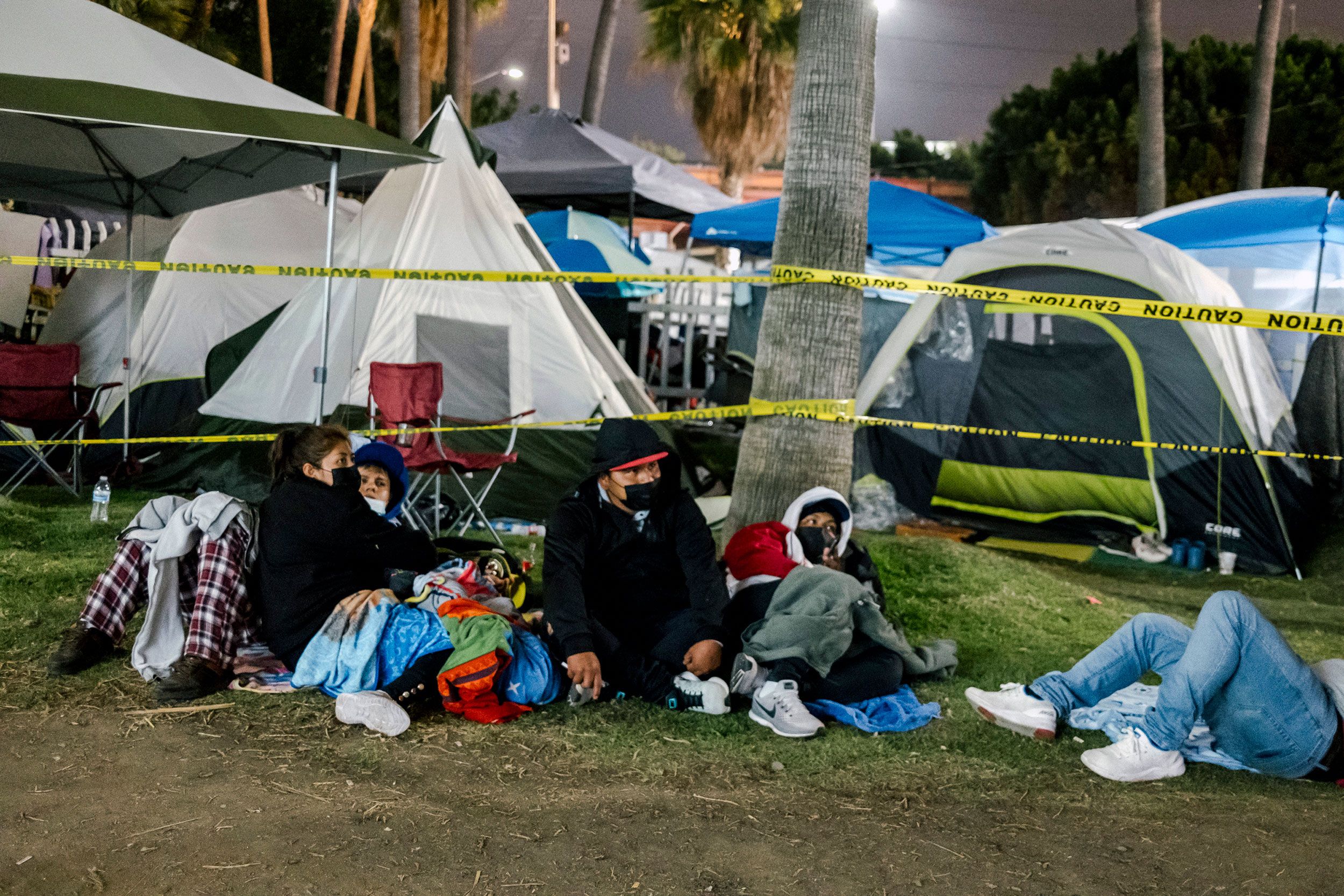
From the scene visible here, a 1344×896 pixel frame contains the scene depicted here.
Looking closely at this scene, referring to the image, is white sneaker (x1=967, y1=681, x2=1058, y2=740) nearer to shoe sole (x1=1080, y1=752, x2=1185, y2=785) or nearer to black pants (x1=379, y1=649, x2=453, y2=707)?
shoe sole (x1=1080, y1=752, x2=1185, y2=785)

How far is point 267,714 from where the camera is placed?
4000 millimetres

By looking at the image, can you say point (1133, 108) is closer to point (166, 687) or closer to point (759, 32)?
point (759, 32)

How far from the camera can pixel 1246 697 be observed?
3650 mm

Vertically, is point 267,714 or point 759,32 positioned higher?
point 759,32

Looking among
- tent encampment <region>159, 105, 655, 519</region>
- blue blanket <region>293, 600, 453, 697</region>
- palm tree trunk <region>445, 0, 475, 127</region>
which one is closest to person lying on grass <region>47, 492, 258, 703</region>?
blue blanket <region>293, 600, 453, 697</region>

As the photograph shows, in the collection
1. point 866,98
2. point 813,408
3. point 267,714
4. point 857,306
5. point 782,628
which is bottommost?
point 267,714

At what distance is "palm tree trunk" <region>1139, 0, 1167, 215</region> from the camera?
604 inches

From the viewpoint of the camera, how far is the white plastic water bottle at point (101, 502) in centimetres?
690

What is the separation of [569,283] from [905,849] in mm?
6451

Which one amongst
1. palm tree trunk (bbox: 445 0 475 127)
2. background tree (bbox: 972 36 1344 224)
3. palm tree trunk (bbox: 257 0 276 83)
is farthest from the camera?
background tree (bbox: 972 36 1344 224)

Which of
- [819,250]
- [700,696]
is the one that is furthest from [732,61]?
[700,696]

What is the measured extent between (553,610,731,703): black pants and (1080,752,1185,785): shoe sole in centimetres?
134

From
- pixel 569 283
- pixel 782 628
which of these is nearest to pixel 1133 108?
pixel 569 283

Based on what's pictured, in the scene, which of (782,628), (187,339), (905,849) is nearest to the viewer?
(905,849)
